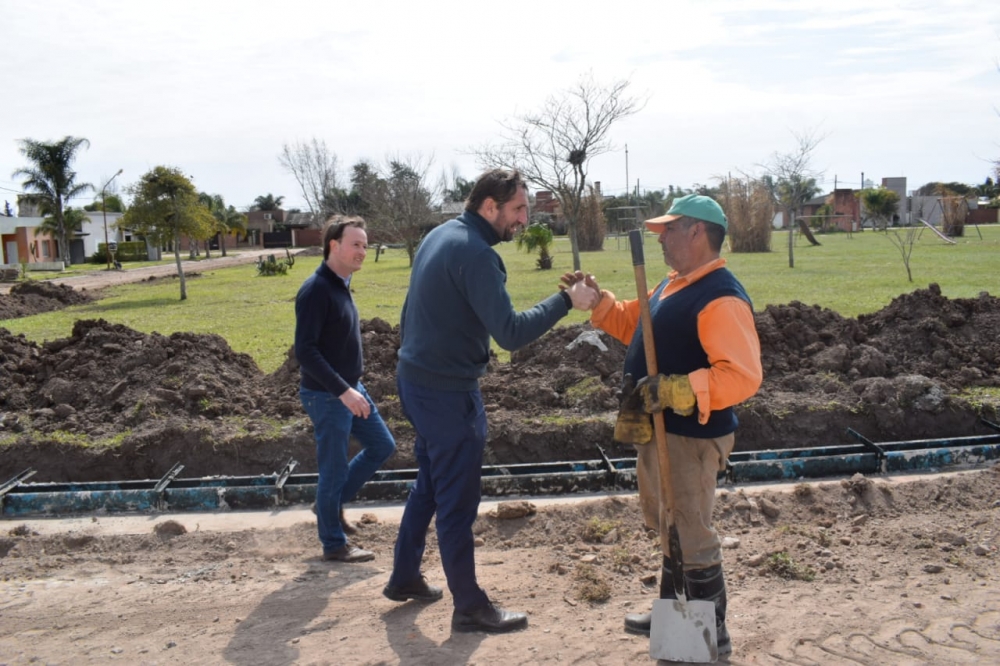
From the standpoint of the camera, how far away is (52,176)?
175 ft

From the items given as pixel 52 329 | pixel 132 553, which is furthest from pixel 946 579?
pixel 52 329

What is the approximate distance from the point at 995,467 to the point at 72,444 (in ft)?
23.0

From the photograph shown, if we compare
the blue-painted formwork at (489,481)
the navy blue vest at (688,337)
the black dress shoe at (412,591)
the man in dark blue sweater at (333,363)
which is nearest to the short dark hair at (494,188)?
the navy blue vest at (688,337)

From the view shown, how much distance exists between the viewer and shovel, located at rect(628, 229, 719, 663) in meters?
3.40

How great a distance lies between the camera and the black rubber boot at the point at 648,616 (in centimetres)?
370

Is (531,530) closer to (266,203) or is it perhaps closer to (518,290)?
(518,290)

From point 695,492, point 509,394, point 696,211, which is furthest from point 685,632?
point 509,394

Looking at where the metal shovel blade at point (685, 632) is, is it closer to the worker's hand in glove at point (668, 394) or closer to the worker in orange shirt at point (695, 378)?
the worker in orange shirt at point (695, 378)

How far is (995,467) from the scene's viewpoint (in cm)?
574

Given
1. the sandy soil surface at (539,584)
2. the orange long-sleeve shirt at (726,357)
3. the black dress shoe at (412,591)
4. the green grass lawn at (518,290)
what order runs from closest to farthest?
the orange long-sleeve shirt at (726,357) < the sandy soil surface at (539,584) < the black dress shoe at (412,591) < the green grass lawn at (518,290)

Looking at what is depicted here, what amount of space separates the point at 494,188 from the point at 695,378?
1187 millimetres

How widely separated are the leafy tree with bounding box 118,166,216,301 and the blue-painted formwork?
18.5 metres

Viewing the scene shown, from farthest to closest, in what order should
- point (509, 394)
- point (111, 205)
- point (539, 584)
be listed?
point (111, 205)
point (509, 394)
point (539, 584)

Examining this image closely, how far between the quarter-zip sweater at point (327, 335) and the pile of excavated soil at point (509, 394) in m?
2.23
